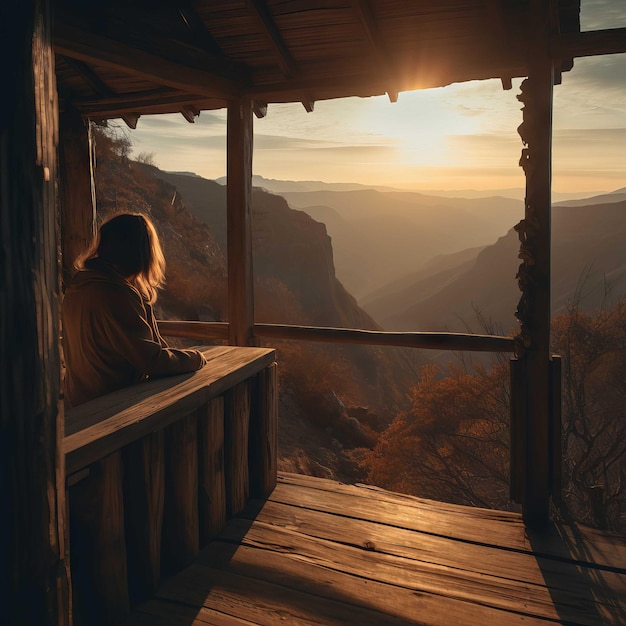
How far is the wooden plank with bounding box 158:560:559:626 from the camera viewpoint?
2.38 meters

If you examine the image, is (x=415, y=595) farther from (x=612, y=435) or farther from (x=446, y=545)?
(x=612, y=435)

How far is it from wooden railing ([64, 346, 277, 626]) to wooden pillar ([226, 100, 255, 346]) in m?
1.34

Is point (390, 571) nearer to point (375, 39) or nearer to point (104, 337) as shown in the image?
point (104, 337)

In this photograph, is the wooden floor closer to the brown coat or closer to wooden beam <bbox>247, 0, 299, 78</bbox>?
the brown coat

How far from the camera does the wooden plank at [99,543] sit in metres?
2.11

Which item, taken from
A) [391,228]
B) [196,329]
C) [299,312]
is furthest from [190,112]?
[391,228]

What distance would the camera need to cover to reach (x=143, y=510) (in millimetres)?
2391

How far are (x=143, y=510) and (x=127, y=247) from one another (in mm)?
1214

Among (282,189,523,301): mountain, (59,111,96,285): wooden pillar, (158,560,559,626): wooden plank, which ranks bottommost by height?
(158,560,559,626): wooden plank

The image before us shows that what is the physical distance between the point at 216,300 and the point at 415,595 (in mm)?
19960

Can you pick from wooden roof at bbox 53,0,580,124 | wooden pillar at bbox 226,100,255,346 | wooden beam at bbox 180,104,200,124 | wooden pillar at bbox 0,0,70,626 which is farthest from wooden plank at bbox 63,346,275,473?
wooden beam at bbox 180,104,200,124

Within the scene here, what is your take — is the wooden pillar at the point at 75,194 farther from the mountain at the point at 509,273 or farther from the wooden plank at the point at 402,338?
the mountain at the point at 509,273

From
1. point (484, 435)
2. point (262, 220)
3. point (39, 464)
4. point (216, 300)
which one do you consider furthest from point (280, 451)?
point (262, 220)

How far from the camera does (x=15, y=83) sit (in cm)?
138
